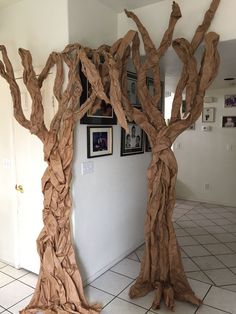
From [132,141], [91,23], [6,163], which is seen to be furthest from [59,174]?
[91,23]

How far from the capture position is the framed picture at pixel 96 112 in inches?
85.5

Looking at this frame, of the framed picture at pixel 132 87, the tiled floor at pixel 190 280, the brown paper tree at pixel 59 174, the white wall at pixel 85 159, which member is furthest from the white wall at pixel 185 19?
the tiled floor at pixel 190 280

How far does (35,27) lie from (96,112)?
858 mm

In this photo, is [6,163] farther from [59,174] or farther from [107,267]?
[107,267]

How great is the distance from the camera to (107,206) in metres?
2.60

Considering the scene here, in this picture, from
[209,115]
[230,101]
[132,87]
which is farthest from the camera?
[209,115]

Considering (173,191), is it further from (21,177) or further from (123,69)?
(21,177)

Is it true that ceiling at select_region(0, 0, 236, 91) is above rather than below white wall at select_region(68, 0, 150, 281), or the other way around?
above

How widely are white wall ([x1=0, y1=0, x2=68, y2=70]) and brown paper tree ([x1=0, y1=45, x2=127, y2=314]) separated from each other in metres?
0.25

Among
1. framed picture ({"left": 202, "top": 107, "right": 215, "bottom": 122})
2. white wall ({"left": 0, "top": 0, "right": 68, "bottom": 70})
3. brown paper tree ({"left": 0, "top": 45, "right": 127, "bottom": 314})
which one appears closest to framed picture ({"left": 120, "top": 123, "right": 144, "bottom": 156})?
brown paper tree ({"left": 0, "top": 45, "right": 127, "bottom": 314})

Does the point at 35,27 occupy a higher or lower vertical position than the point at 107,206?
higher

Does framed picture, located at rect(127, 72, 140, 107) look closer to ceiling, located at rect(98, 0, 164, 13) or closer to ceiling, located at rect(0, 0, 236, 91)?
ceiling, located at rect(0, 0, 236, 91)

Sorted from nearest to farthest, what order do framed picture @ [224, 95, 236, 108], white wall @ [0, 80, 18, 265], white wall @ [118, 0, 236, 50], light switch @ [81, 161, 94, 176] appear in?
white wall @ [118, 0, 236, 50], light switch @ [81, 161, 94, 176], white wall @ [0, 80, 18, 265], framed picture @ [224, 95, 236, 108]

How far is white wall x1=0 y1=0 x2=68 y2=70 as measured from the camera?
2102 mm
